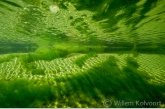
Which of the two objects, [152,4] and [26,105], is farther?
[152,4]

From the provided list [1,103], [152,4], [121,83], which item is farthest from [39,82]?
[152,4]

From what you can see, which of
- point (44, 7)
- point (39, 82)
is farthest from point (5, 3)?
point (39, 82)

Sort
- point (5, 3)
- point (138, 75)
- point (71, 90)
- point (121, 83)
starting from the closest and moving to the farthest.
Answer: point (71, 90) < point (121, 83) < point (138, 75) < point (5, 3)

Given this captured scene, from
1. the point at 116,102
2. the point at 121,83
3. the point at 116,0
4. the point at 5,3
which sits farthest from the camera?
the point at 5,3

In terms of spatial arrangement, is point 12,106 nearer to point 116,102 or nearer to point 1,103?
point 1,103

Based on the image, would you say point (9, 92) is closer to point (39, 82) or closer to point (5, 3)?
point (39, 82)

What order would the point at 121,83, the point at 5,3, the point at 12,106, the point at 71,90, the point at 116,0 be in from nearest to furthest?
Answer: the point at 12,106
the point at 71,90
the point at 121,83
the point at 116,0
the point at 5,3

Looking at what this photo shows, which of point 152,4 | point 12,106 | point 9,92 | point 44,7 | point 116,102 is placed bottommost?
point 116,102

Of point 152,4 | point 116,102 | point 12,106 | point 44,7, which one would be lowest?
point 116,102

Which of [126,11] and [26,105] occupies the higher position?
[126,11]
